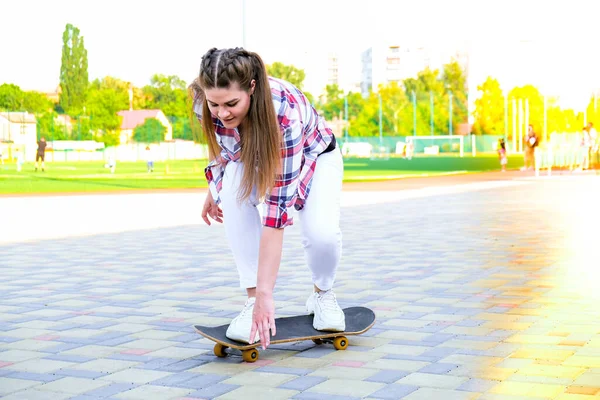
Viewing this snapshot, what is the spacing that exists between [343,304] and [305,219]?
1.57 metres

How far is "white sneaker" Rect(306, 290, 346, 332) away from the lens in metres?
4.41

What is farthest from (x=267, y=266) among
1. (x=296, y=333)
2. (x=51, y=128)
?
(x=51, y=128)

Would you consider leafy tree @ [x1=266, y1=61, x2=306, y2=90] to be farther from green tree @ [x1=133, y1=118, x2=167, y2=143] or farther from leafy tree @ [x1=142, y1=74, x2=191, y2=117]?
green tree @ [x1=133, y1=118, x2=167, y2=143]

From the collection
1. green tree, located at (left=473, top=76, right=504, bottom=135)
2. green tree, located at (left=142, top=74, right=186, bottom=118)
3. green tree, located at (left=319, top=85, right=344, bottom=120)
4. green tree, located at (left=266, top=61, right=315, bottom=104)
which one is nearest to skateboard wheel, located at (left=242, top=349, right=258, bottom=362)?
green tree, located at (left=142, top=74, right=186, bottom=118)

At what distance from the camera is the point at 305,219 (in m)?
4.26

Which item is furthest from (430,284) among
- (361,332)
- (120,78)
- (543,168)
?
(120,78)

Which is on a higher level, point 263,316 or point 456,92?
point 456,92

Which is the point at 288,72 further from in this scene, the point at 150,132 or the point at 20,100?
the point at 20,100

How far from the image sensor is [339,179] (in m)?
4.34

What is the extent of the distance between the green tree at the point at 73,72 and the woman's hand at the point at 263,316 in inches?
1706

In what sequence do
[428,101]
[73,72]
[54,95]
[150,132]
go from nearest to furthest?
[150,132], [54,95], [73,72], [428,101]

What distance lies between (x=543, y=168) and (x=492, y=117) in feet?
152

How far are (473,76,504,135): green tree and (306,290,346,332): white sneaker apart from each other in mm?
75612

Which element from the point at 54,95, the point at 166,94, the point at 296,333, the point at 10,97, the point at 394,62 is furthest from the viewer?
the point at 394,62
